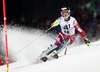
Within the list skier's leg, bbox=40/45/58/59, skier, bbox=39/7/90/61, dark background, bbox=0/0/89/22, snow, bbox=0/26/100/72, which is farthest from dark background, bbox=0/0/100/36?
skier's leg, bbox=40/45/58/59

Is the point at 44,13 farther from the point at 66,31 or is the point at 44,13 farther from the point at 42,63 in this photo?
the point at 42,63

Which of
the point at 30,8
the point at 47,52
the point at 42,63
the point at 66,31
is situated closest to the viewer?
the point at 42,63

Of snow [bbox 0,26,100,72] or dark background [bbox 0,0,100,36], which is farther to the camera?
dark background [bbox 0,0,100,36]

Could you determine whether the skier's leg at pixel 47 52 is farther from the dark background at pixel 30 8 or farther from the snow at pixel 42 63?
the dark background at pixel 30 8

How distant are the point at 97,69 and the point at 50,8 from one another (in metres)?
8.01

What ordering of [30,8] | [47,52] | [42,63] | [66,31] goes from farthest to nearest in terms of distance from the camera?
[30,8] → [66,31] → [47,52] → [42,63]

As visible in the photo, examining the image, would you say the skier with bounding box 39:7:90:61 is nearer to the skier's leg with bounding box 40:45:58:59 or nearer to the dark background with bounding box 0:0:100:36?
the skier's leg with bounding box 40:45:58:59

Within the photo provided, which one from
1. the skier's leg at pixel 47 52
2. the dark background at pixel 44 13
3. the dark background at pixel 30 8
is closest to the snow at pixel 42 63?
the skier's leg at pixel 47 52

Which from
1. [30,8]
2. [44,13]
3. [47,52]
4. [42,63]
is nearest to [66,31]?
[47,52]

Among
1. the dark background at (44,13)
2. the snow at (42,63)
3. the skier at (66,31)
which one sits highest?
the dark background at (44,13)

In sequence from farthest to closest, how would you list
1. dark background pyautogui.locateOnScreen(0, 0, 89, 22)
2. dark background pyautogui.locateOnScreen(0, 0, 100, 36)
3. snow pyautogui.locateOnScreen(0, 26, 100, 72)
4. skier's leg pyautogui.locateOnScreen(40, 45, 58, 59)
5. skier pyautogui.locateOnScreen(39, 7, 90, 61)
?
dark background pyautogui.locateOnScreen(0, 0, 89, 22) < dark background pyautogui.locateOnScreen(0, 0, 100, 36) < skier pyautogui.locateOnScreen(39, 7, 90, 61) < skier's leg pyautogui.locateOnScreen(40, 45, 58, 59) < snow pyautogui.locateOnScreen(0, 26, 100, 72)

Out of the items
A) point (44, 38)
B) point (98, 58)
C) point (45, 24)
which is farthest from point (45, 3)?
point (98, 58)

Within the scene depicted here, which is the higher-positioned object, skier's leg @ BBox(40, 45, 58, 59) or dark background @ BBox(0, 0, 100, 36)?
dark background @ BBox(0, 0, 100, 36)

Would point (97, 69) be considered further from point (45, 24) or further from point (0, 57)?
point (45, 24)
